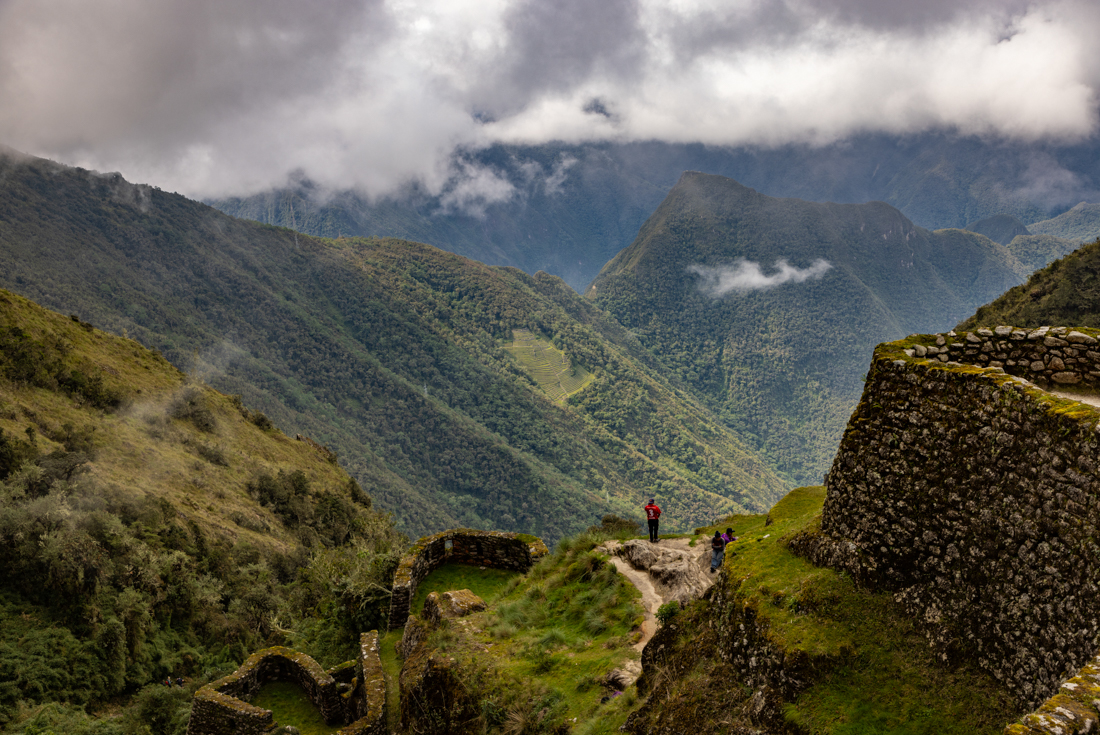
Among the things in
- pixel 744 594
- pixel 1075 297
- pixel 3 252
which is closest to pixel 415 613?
pixel 744 594

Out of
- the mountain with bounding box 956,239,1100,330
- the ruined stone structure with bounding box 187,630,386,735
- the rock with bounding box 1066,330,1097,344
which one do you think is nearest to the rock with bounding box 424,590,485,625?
the ruined stone structure with bounding box 187,630,386,735

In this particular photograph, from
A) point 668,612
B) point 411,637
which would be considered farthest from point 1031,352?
point 411,637

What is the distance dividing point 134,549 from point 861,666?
28.2 metres

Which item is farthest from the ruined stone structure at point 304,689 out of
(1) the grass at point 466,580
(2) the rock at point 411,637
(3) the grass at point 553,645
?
(1) the grass at point 466,580

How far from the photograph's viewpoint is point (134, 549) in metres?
25.1

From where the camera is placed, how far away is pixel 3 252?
154 m

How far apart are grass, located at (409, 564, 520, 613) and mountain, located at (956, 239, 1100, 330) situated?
4594 cm

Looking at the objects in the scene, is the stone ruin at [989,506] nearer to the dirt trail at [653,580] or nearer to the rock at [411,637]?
the dirt trail at [653,580]

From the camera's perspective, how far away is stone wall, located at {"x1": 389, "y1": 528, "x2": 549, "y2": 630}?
59.3 feet

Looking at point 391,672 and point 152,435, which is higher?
point 152,435

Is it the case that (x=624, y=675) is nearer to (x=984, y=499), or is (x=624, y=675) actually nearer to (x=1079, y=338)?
(x=984, y=499)

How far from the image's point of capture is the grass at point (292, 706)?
1391 centimetres

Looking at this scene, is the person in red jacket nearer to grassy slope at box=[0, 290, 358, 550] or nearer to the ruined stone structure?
the ruined stone structure

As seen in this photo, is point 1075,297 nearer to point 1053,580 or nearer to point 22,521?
point 1053,580
